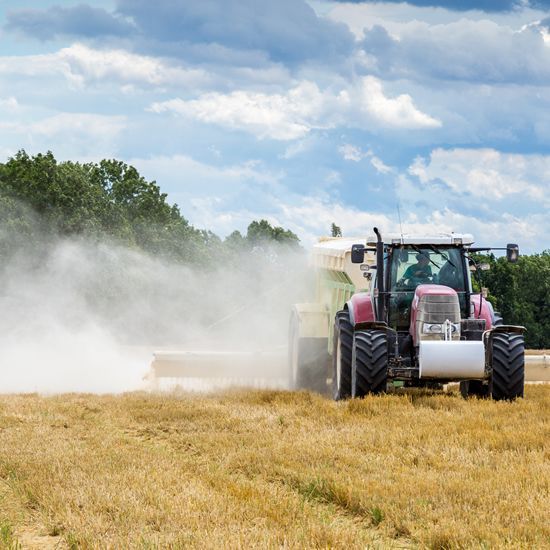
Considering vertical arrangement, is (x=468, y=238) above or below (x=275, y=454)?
above

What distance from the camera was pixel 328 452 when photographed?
1030 cm

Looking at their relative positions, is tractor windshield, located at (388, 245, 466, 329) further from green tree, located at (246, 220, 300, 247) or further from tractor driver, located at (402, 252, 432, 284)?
green tree, located at (246, 220, 300, 247)

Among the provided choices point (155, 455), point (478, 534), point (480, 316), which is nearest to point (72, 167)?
point (480, 316)

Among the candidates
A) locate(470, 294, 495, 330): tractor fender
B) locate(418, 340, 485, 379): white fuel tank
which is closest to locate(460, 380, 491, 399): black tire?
locate(470, 294, 495, 330): tractor fender

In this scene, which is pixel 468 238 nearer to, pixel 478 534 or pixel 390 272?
pixel 390 272

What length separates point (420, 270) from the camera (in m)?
15.4

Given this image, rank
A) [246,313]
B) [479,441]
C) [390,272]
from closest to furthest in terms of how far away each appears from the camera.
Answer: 1. [479,441]
2. [390,272]
3. [246,313]

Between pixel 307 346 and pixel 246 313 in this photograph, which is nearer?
pixel 307 346

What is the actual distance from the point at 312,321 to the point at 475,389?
13.4ft

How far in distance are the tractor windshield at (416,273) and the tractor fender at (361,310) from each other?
414mm

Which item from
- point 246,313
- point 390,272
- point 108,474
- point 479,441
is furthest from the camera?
point 246,313

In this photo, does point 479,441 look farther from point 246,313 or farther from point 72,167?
point 72,167

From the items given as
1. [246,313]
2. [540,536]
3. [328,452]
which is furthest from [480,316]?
[246,313]

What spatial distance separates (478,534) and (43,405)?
32.0 ft
